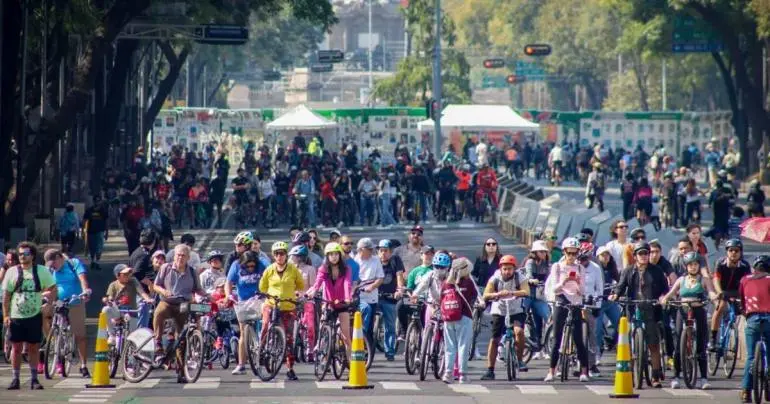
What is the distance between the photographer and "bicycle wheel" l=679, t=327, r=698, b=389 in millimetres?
21625

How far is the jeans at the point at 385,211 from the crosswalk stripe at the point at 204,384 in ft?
86.0

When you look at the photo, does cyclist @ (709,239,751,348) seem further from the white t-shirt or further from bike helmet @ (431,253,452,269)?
the white t-shirt

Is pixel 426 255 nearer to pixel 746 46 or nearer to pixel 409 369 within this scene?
pixel 409 369

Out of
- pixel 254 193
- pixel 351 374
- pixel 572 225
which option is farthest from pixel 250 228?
pixel 351 374

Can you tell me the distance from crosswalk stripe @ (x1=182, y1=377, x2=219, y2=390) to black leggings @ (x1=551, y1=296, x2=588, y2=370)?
12.2ft

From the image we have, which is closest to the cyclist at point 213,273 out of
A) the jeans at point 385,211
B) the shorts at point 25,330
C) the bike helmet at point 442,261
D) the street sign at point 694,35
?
the shorts at point 25,330

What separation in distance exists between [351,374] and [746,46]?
46405mm

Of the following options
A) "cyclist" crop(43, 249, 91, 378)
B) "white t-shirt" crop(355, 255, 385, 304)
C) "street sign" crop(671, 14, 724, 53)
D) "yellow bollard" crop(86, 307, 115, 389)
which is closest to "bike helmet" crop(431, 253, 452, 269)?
"white t-shirt" crop(355, 255, 385, 304)

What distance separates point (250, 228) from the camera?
4859 cm

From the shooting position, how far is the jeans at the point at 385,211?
160 feet

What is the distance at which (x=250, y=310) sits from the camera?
22.4 metres

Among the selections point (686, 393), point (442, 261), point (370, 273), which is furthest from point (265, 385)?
point (686, 393)

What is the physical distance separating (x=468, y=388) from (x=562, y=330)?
1321 mm

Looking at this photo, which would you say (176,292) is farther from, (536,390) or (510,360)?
(536,390)
